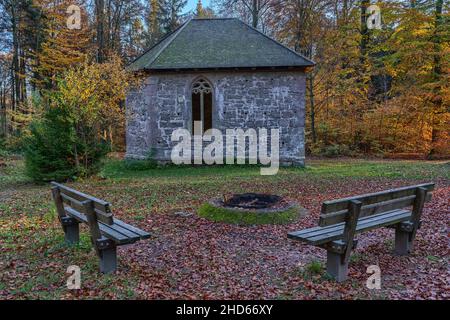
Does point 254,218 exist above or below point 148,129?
below

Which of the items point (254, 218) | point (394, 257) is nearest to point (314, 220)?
point (254, 218)

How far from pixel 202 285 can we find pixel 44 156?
8624 millimetres

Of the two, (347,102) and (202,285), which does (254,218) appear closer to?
(202,285)

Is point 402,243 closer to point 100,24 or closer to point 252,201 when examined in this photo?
point 252,201

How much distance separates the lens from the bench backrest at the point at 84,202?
3941 millimetres

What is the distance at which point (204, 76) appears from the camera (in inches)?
604

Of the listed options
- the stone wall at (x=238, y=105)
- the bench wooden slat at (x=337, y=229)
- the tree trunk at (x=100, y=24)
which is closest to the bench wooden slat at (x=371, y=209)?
the bench wooden slat at (x=337, y=229)

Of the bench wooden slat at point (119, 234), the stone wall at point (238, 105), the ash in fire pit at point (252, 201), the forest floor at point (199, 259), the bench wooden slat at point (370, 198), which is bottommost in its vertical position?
the forest floor at point (199, 259)

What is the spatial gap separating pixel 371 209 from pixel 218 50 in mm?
12944

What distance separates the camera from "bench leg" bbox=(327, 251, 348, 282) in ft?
13.5

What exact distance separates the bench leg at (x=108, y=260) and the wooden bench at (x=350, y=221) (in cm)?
213

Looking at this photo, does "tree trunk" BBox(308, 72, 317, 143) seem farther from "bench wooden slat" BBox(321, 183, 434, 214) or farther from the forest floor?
"bench wooden slat" BBox(321, 183, 434, 214)

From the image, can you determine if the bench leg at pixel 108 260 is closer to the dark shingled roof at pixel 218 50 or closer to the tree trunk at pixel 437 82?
the dark shingled roof at pixel 218 50

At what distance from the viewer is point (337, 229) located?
4.37m
